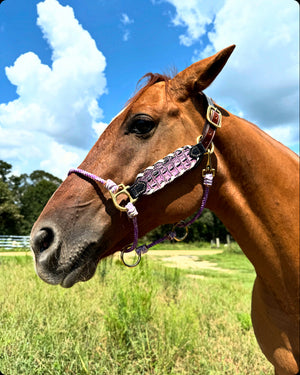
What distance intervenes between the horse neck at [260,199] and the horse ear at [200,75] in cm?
32

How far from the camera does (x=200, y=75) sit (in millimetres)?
1883

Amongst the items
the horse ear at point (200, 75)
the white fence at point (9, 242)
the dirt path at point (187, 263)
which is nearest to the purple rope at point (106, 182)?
the horse ear at point (200, 75)

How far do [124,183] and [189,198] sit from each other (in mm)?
473

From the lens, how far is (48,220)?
67.3 inches

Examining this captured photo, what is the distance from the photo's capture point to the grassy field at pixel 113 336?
11.5ft

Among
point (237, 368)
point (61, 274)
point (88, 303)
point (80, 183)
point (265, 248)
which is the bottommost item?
point (237, 368)

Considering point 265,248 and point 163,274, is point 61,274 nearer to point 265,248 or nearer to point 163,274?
point 265,248

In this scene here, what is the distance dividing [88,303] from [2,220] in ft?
10.1

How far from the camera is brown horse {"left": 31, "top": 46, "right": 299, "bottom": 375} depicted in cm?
175

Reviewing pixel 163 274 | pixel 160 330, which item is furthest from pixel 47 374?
pixel 163 274

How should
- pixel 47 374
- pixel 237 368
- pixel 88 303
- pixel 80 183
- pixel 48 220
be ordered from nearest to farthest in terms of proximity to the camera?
pixel 48 220 → pixel 80 183 → pixel 47 374 → pixel 237 368 → pixel 88 303

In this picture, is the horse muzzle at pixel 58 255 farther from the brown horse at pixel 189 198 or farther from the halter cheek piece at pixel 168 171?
the halter cheek piece at pixel 168 171

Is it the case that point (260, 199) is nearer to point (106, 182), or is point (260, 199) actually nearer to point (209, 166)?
point (209, 166)

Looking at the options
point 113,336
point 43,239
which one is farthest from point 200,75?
point 113,336
